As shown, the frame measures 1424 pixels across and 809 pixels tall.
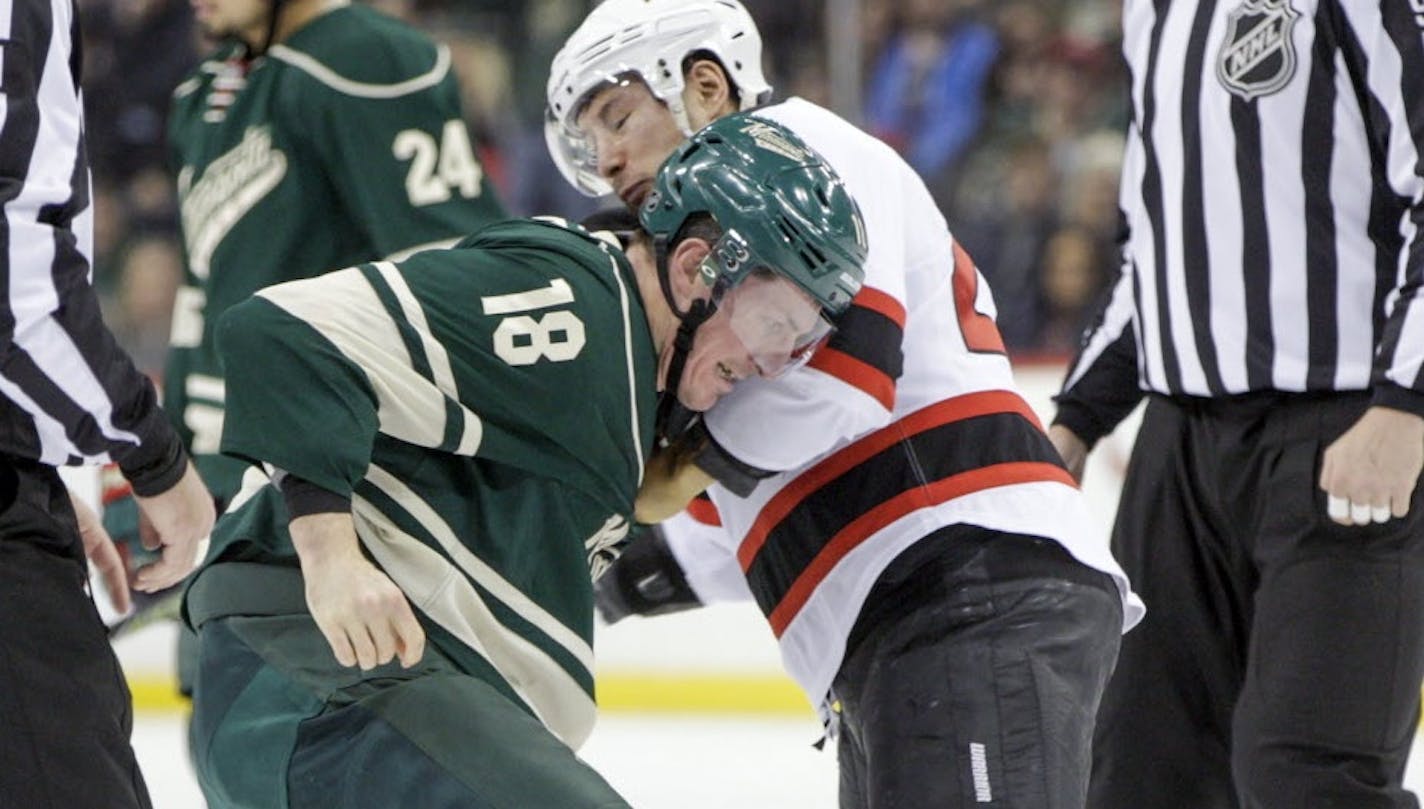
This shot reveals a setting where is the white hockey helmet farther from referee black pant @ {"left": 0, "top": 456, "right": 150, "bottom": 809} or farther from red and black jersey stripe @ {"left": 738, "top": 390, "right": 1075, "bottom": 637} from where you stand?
referee black pant @ {"left": 0, "top": 456, "right": 150, "bottom": 809}

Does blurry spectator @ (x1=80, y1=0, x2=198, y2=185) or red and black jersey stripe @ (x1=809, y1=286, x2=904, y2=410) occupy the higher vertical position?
red and black jersey stripe @ (x1=809, y1=286, x2=904, y2=410)

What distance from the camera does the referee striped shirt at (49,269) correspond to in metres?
1.91

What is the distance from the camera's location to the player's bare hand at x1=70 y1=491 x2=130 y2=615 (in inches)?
90.4

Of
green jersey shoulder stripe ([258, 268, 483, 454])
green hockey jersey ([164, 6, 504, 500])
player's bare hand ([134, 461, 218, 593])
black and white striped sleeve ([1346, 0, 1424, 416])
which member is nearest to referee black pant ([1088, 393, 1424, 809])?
black and white striped sleeve ([1346, 0, 1424, 416])

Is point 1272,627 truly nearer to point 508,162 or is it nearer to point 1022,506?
point 1022,506

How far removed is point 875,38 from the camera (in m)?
5.88

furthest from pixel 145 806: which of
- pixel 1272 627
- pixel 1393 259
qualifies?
pixel 1393 259

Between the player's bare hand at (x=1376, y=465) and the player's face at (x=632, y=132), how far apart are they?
78 centimetres

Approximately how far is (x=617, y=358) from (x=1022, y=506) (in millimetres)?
469

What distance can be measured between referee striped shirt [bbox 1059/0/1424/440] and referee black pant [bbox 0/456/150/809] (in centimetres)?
131

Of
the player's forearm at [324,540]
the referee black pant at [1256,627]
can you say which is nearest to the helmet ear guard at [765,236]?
the player's forearm at [324,540]

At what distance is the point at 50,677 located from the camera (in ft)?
6.34

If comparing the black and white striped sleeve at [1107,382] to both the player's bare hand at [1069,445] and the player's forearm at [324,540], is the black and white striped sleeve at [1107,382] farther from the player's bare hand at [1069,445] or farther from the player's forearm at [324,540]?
the player's forearm at [324,540]

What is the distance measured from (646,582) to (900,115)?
360 centimetres
